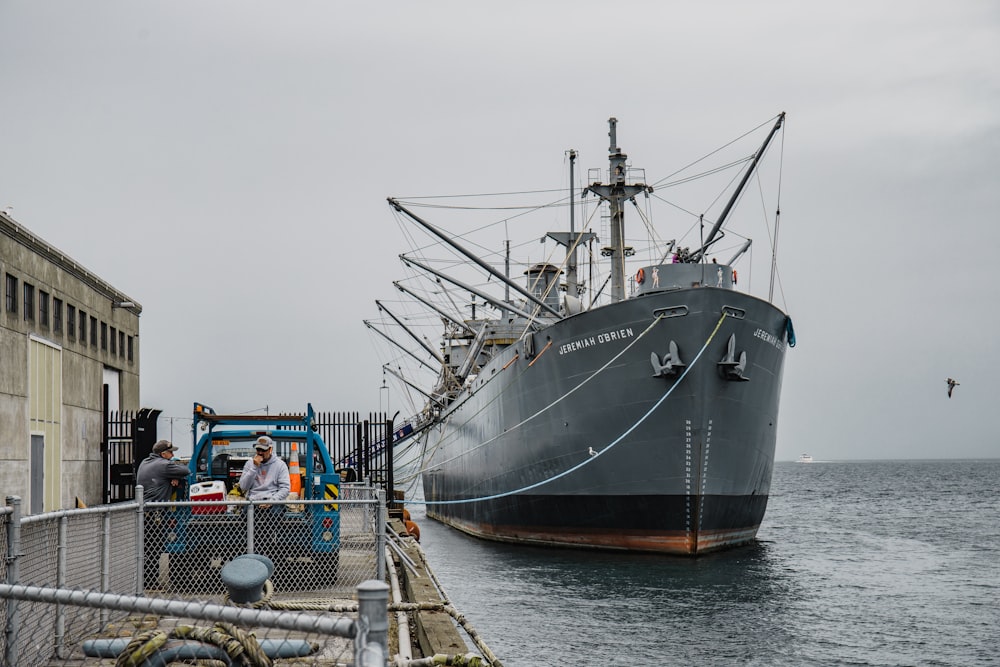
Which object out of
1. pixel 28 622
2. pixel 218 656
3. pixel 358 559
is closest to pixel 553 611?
pixel 358 559

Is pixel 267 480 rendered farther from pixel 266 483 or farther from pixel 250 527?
pixel 250 527

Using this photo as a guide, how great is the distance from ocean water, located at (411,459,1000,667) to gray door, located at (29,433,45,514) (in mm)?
10270

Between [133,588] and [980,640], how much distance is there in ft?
42.3

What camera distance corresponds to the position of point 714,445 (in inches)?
955

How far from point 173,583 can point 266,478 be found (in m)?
1.57

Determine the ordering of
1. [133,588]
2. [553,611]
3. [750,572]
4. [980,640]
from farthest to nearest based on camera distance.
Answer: [750,572], [553,611], [980,640], [133,588]

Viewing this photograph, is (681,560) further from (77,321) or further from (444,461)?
(444,461)

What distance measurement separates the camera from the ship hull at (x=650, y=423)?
78.6ft

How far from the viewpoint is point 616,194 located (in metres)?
31.9

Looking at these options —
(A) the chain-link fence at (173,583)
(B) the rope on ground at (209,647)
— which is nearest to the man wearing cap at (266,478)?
(A) the chain-link fence at (173,583)

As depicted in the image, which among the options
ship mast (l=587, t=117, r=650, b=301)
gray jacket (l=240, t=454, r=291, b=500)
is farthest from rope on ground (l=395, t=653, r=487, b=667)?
ship mast (l=587, t=117, r=650, b=301)

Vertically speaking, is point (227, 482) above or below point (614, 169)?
below

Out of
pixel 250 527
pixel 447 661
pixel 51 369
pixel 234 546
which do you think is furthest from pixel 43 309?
pixel 447 661

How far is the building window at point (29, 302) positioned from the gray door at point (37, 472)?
300cm
